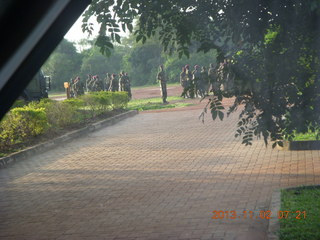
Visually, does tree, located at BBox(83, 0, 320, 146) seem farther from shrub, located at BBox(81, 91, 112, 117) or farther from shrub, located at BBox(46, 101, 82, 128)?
shrub, located at BBox(81, 91, 112, 117)

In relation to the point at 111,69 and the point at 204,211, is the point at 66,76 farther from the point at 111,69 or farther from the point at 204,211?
the point at 204,211

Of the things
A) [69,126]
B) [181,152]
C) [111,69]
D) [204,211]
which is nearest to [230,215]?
[204,211]

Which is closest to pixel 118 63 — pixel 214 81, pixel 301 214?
pixel 214 81

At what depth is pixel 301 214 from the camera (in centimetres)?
516

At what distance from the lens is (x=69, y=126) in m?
16.0

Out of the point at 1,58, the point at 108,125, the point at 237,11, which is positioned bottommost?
the point at 108,125

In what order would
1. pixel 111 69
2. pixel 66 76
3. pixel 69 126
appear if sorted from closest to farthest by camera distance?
pixel 69 126, pixel 66 76, pixel 111 69

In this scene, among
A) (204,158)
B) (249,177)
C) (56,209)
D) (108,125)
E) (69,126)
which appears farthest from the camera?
(108,125)

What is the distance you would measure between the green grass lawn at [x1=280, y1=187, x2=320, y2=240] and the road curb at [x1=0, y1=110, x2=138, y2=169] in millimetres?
6284

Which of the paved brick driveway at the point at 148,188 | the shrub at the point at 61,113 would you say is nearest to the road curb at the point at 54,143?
the paved brick driveway at the point at 148,188

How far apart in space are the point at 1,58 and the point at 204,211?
A: 4.60m
